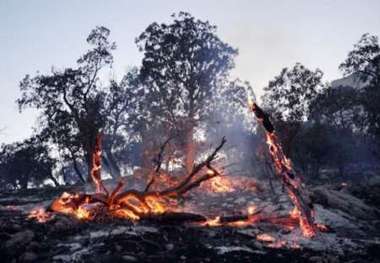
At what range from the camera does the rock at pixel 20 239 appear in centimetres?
891

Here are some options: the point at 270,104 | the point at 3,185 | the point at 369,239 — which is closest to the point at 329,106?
the point at 270,104

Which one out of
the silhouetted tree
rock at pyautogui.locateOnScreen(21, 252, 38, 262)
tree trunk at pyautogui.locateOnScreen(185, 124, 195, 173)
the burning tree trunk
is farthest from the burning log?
the silhouetted tree

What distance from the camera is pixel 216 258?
8.59m

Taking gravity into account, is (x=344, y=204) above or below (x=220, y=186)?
below

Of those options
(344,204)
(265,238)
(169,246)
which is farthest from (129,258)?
(344,204)

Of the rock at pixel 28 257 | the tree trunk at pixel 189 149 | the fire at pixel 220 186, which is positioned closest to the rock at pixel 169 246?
the rock at pixel 28 257

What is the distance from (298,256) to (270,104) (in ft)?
79.4

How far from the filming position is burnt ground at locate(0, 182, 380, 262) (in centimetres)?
859

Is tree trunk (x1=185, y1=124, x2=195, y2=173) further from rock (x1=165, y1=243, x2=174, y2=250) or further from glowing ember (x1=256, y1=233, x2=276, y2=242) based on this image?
rock (x1=165, y1=243, x2=174, y2=250)

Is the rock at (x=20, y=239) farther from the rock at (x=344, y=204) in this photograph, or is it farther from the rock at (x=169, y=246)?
the rock at (x=344, y=204)

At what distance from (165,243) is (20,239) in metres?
3.50

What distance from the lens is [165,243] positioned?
377 inches

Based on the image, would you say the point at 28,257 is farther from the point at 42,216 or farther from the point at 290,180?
the point at 290,180

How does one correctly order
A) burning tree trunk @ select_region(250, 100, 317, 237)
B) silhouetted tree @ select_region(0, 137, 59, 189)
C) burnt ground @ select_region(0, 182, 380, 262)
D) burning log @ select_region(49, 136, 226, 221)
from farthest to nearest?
silhouetted tree @ select_region(0, 137, 59, 189) → burning log @ select_region(49, 136, 226, 221) → burning tree trunk @ select_region(250, 100, 317, 237) → burnt ground @ select_region(0, 182, 380, 262)
